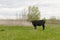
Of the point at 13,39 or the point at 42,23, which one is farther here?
the point at 42,23

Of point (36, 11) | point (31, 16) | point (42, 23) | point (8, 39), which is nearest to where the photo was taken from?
point (8, 39)

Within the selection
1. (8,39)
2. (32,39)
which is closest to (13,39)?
→ (8,39)

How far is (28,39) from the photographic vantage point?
47.4ft

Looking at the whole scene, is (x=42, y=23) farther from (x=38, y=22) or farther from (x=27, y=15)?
(x=27, y=15)

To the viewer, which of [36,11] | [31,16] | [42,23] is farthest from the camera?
[36,11]

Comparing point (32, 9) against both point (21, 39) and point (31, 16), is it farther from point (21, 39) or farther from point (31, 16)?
point (21, 39)

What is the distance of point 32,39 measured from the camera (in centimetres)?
1456

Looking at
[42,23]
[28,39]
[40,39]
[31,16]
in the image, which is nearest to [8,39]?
[28,39]

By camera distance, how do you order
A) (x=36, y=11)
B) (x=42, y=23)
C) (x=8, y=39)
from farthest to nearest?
(x=36, y=11)
(x=42, y=23)
(x=8, y=39)

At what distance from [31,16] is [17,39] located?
55.2 m

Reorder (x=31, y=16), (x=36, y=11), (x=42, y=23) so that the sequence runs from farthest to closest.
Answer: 1. (x=36, y=11)
2. (x=31, y=16)
3. (x=42, y=23)

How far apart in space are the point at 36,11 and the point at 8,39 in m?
60.9

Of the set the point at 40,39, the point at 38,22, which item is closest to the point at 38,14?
the point at 38,22

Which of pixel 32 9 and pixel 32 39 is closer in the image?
pixel 32 39
